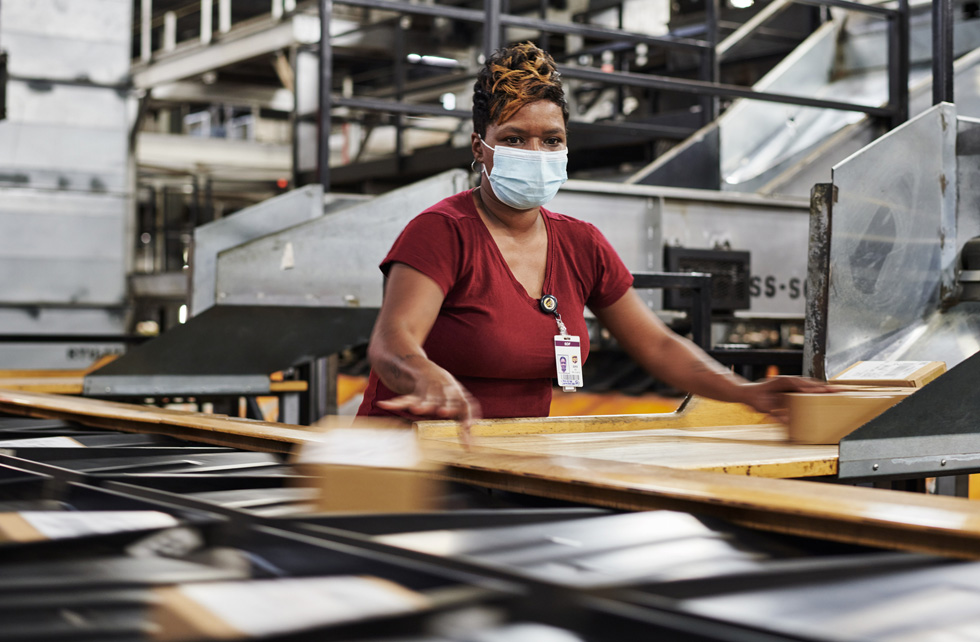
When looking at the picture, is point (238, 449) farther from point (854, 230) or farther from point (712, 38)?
point (712, 38)

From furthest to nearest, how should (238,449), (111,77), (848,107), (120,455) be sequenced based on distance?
(111,77), (848,107), (238,449), (120,455)

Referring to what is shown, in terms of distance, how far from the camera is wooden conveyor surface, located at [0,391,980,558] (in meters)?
0.83

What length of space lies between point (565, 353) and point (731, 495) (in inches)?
35.9

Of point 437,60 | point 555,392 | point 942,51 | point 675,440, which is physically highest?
point 437,60

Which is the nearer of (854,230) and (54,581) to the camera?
(54,581)

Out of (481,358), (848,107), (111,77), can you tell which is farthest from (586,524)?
(111,77)

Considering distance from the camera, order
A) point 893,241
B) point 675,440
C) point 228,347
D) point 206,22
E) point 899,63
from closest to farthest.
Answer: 1. point 675,440
2. point 893,241
3. point 228,347
4. point 899,63
5. point 206,22

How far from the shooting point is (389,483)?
0.92 metres

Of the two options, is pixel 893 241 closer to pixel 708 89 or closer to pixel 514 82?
pixel 514 82

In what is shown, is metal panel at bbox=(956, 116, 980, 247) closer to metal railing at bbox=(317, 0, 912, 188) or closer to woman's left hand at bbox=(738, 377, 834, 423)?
metal railing at bbox=(317, 0, 912, 188)

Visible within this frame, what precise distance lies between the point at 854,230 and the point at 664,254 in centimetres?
156

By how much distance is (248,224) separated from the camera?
431cm

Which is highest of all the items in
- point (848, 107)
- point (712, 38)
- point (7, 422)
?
point (712, 38)

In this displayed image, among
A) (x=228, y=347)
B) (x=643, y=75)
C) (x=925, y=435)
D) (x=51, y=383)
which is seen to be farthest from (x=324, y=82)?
(x=925, y=435)
